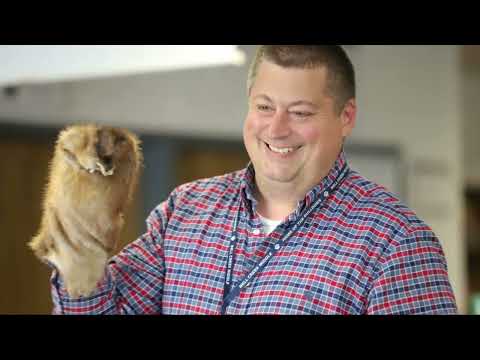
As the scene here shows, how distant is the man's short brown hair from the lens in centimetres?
126

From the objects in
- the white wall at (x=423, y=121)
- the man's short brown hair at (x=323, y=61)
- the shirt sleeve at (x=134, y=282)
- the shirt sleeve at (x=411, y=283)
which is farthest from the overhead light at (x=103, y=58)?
the white wall at (x=423, y=121)

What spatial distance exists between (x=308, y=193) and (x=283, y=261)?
0.38 ft

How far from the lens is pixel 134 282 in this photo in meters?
1.29

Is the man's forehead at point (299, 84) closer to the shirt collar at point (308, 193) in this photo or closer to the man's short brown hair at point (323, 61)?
the man's short brown hair at point (323, 61)

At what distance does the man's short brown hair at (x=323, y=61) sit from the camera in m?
1.26

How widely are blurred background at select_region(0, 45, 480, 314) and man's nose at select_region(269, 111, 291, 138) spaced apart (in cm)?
123

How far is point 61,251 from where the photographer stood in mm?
1133

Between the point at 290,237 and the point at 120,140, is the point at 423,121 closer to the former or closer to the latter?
the point at 290,237

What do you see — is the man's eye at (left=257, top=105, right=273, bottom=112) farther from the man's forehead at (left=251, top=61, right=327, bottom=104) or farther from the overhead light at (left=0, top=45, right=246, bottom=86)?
the overhead light at (left=0, top=45, right=246, bottom=86)

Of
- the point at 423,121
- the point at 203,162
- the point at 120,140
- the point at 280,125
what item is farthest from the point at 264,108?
the point at 423,121

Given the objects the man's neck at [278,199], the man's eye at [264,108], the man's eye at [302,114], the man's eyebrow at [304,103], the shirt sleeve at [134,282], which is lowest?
the shirt sleeve at [134,282]

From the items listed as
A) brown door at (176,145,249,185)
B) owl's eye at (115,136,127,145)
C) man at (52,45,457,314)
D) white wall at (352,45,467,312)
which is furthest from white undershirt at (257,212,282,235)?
white wall at (352,45,467,312)

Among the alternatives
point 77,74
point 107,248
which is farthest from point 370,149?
point 107,248

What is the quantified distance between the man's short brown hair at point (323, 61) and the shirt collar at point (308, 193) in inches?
3.7
